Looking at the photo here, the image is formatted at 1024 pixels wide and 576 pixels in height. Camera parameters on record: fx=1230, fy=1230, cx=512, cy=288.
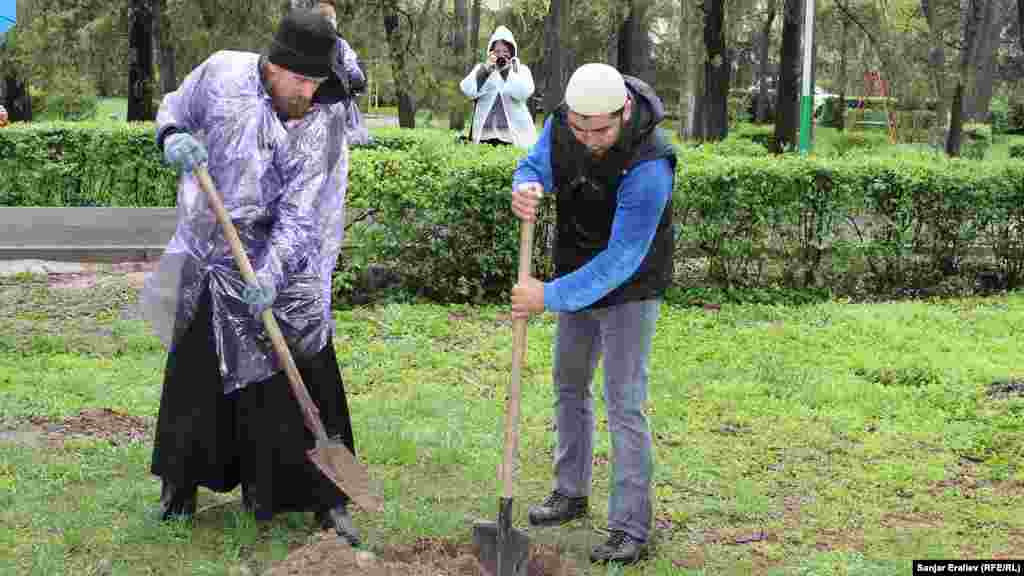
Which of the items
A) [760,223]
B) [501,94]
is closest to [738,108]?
[501,94]

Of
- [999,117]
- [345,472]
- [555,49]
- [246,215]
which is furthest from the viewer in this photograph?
[999,117]

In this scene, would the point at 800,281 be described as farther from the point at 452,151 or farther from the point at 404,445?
the point at 404,445

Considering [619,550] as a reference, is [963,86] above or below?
above

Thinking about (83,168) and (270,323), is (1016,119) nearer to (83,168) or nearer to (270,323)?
(83,168)

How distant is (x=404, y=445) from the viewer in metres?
5.75

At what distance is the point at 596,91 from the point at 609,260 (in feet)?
1.85

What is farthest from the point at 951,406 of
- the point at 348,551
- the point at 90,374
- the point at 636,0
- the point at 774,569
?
the point at 636,0

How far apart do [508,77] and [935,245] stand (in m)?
4.39

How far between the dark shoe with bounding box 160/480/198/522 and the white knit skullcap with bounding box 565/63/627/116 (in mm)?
2076

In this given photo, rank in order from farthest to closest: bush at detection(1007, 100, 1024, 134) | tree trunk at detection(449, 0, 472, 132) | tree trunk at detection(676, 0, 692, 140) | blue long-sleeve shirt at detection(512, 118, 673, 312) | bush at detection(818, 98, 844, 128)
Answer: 1. bush at detection(818, 98, 844, 128)
2. bush at detection(1007, 100, 1024, 134)
3. tree trunk at detection(449, 0, 472, 132)
4. tree trunk at detection(676, 0, 692, 140)
5. blue long-sleeve shirt at detection(512, 118, 673, 312)

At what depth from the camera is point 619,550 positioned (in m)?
4.50

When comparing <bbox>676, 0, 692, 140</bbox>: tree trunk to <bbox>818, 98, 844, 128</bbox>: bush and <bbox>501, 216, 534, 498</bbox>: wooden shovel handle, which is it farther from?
<bbox>818, 98, 844, 128</bbox>: bush

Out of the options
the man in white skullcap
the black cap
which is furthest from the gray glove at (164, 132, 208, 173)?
the man in white skullcap

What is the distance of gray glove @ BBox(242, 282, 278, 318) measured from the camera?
13.8ft
